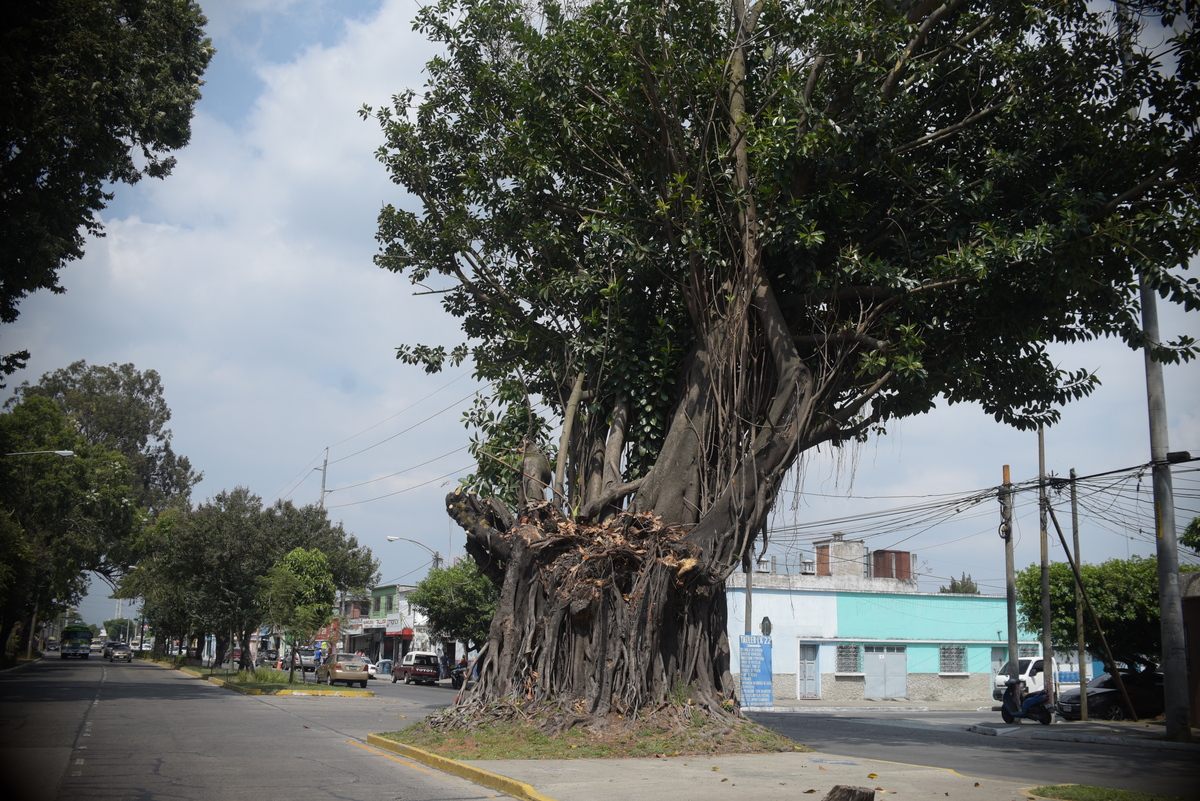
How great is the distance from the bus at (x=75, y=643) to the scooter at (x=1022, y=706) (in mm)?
69020

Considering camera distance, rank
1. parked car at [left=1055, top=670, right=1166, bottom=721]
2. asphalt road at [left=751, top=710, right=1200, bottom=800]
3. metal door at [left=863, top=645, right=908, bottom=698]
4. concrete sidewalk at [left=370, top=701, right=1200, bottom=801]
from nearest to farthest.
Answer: concrete sidewalk at [left=370, top=701, right=1200, bottom=801]
asphalt road at [left=751, top=710, right=1200, bottom=800]
parked car at [left=1055, top=670, right=1166, bottom=721]
metal door at [left=863, top=645, right=908, bottom=698]

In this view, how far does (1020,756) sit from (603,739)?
686 centimetres

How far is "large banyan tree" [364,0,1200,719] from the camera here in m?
12.7

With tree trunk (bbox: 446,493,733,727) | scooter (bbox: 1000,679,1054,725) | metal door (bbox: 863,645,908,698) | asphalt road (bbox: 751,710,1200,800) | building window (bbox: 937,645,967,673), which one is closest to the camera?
asphalt road (bbox: 751,710,1200,800)

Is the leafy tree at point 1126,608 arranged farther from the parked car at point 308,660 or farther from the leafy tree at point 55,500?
the parked car at point 308,660

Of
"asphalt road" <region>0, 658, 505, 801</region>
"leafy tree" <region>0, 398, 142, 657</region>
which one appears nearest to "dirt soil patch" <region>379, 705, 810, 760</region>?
"asphalt road" <region>0, 658, 505, 801</region>

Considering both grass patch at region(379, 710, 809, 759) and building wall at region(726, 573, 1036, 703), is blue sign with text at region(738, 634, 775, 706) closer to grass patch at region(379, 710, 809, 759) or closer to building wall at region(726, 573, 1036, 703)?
building wall at region(726, 573, 1036, 703)

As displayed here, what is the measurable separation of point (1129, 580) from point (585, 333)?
71.6 ft

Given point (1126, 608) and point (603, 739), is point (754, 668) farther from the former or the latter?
point (603, 739)

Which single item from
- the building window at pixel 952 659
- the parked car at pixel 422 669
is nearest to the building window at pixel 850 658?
the building window at pixel 952 659

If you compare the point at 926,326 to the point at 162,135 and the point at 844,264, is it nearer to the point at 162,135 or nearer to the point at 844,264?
the point at 844,264

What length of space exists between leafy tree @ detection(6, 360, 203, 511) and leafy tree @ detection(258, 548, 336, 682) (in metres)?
28.6

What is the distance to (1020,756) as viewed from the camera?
14.2m

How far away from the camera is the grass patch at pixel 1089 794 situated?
27.2 feet
